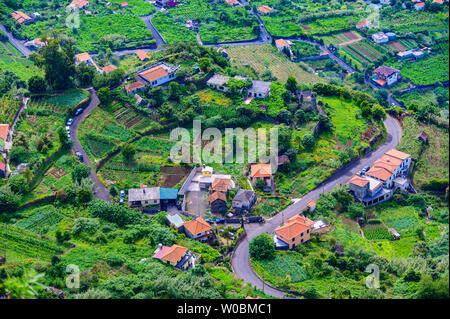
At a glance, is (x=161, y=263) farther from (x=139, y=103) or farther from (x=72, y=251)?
(x=139, y=103)

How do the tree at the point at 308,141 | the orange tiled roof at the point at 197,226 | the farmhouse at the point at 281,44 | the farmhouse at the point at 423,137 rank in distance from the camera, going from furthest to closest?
the farmhouse at the point at 281,44
the farmhouse at the point at 423,137
the tree at the point at 308,141
the orange tiled roof at the point at 197,226

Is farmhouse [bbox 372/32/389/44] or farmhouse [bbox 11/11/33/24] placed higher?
farmhouse [bbox 11/11/33/24]

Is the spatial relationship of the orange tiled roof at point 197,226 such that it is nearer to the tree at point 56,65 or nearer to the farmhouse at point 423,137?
the tree at point 56,65

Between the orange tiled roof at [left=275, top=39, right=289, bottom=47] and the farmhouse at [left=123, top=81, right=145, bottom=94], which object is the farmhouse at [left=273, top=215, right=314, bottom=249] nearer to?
the farmhouse at [left=123, top=81, right=145, bottom=94]

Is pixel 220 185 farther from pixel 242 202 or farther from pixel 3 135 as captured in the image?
pixel 3 135

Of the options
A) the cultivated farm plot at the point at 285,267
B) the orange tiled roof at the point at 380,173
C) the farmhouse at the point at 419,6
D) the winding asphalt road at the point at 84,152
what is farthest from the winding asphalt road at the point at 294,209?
the farmhouse at the point at 419,6

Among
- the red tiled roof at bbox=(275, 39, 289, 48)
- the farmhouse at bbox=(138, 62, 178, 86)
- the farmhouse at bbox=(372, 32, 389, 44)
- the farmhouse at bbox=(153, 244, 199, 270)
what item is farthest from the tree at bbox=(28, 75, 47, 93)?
the farmhouse at bbox=(372, 32, 389, 44)

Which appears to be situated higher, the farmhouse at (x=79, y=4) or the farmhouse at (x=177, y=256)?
the farmhouse at (x=79, y=4)
